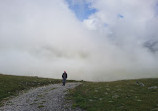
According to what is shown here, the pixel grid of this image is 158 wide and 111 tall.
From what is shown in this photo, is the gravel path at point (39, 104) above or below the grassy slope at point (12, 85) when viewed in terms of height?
below

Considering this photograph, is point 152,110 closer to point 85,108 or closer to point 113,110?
point 113,110

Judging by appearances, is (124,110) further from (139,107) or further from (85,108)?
(85,108)

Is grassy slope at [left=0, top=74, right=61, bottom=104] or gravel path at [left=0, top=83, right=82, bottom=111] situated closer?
gravel path at [left=0, top=83, right=82, bottom=111]

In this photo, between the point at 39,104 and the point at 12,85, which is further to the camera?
the point at 12,85

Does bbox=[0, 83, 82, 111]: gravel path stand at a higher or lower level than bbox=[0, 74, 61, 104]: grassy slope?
lower

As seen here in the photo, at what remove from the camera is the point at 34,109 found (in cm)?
2138

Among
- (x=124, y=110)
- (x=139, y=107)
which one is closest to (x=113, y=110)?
(x=124, y=110)

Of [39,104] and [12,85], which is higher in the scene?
[12,85]

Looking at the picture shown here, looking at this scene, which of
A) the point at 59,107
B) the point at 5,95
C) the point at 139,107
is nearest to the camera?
the point at 139,107

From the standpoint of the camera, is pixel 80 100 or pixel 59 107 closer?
pixel 59 107

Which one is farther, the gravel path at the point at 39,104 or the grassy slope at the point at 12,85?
the grassy slope at the point at 12,85

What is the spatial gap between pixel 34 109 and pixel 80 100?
22.5 feet

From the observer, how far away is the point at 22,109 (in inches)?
859

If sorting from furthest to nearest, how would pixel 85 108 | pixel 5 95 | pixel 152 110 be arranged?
1. pixel 5 95
2. pixel 85 108
3. pixel 152 110
